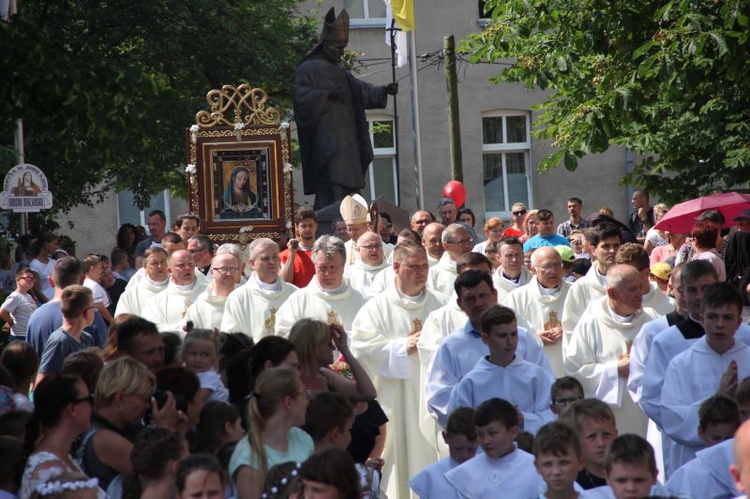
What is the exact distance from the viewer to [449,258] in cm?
1212

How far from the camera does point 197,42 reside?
930 inches

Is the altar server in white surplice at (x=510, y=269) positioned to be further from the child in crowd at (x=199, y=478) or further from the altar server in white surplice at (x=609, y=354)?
the child in crowd at (x=199, y=478)

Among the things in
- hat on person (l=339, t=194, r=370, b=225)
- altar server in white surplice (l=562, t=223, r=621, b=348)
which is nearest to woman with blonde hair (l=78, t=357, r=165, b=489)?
altar server in white surplice (l=562, t=223, r=621, b=348)

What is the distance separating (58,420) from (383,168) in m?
25.1

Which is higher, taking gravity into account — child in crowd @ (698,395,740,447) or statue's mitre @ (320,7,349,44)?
statue's mitre @ (320,7,349,44)

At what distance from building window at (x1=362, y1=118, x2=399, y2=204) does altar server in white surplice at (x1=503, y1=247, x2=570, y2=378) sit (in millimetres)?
19451

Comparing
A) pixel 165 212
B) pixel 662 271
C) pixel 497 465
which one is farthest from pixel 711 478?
pixel 165 212

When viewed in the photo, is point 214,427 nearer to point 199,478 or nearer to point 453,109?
point 199,478

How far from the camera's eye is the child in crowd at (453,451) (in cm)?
732

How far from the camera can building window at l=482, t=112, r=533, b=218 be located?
100 feet

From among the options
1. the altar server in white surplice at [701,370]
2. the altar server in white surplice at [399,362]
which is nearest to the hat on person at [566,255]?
the altar server in white surplice at [399,362]

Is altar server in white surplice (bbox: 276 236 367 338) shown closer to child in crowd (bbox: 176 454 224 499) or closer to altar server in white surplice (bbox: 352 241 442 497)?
altar server in white surplice (bbox: 352 241 442 497)

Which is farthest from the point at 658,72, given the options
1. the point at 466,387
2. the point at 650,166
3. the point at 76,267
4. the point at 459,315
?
the point at 650,166

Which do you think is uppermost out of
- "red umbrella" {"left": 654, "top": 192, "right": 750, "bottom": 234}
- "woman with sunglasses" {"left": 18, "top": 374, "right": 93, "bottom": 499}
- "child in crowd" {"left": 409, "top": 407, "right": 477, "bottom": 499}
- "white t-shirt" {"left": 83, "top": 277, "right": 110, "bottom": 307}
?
"red umbrella" {"left": 654, "top": 192, "right": 750, "bottom": 234}
